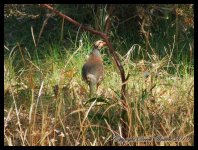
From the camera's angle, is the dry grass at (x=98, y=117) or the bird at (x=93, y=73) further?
the bird at (x=93, y=73)

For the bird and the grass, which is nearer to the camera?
the grass

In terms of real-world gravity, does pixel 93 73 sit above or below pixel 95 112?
above

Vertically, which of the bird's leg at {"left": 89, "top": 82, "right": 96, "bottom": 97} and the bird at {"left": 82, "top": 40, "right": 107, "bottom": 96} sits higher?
the bird at {"left": 82, "top": 40, "right": 107, "bottom": 96}

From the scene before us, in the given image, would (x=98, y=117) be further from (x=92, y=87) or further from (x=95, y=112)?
(x=92, y=87)

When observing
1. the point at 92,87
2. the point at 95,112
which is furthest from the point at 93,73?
the point at 95,112

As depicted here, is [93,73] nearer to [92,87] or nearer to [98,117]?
[92,87]

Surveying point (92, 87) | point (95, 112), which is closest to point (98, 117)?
point (95, 112)

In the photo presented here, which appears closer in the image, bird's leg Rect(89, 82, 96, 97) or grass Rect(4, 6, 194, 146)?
grass Rect(4, 6, 194, 146)

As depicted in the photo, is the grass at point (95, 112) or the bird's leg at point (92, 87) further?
the bird's leg at point (92, 87)

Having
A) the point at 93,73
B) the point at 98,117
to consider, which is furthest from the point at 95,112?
the point at 93,73

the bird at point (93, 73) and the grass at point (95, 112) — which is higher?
the bird at point (93, 73)

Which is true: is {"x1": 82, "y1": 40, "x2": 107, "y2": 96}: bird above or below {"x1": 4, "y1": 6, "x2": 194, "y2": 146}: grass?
above

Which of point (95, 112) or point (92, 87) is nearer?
point (95, 112)

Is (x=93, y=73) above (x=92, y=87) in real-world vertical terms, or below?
above
